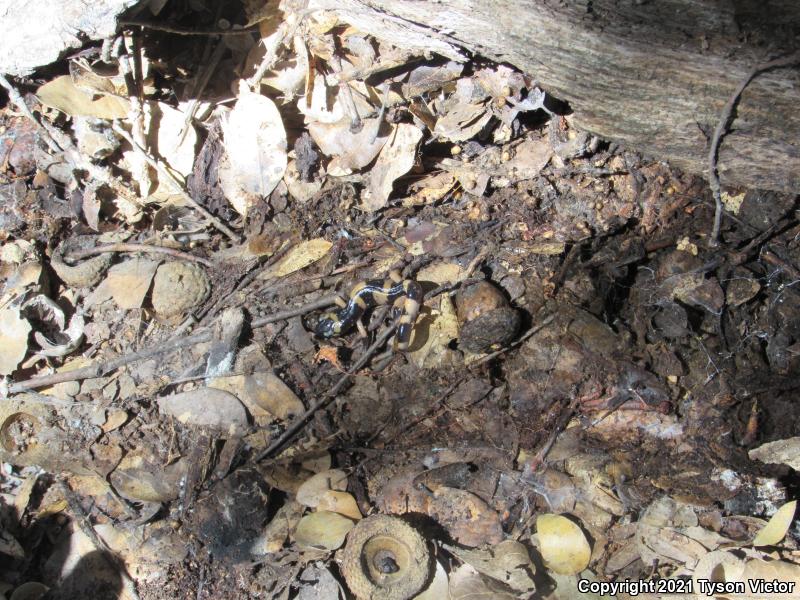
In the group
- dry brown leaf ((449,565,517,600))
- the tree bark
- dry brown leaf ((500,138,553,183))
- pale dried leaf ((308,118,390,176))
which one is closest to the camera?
the tree bark

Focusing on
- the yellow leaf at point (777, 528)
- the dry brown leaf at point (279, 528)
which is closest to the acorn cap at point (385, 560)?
the dry brown leaf at point (279, 528)

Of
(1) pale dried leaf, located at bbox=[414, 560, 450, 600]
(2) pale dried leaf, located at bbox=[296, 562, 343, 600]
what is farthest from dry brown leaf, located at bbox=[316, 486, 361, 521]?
(1) pale dried leaf, located at bbox=[414, 560, 450, 600]

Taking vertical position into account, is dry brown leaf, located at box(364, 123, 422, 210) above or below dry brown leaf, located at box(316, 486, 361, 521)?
above

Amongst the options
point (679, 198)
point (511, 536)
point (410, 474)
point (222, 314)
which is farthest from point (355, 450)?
point (679, 198)

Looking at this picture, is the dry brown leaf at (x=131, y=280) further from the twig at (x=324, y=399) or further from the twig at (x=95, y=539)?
the twig at (x=324, y=399)

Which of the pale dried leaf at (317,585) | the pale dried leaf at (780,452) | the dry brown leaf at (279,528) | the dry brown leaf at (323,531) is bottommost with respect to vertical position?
the pale dried leaf at (317,585)

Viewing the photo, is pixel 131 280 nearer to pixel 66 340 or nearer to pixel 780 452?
pixel 66 340

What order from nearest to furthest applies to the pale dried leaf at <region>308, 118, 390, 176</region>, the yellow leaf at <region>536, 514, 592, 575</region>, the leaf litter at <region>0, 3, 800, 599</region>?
the yellow leaf at <region>536, 514, 592, 575</region> < the leaf litter at <region>0, 3, 800, 599</region> < the pale dried leaf at <region>308, 118, 390, 176</region>

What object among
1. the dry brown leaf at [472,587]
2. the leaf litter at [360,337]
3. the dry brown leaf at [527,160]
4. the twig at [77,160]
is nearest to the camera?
the dry brown leaf at [472,587]

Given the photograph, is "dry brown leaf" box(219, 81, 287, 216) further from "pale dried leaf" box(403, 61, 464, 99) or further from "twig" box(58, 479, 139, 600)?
"twig" box(58, 479, 139, 600)
